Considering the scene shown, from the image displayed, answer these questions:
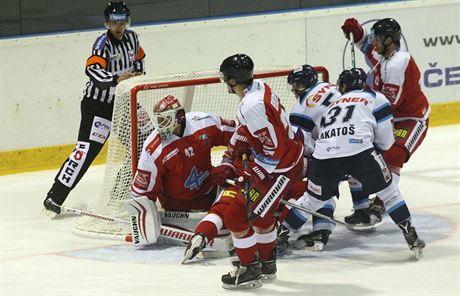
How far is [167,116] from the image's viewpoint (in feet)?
18.0

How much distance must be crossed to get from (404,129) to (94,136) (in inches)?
70.3

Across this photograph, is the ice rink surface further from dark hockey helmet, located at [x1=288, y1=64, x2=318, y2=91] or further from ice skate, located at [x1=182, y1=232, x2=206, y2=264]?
dark hockey helmet, located at [x1=288, y1=64, x2=318, y2=91]

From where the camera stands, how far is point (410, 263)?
529 cm

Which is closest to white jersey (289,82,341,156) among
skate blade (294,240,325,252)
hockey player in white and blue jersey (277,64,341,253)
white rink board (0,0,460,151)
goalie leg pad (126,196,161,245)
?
hockey player in white and blue jersey (277,64,341,253)

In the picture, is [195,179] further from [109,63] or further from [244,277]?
[109,63]

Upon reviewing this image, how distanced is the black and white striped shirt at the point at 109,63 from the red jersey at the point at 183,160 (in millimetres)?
924

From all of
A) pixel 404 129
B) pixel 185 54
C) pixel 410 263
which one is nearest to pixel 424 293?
pixel 410 263

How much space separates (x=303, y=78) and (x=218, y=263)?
99 centimetres

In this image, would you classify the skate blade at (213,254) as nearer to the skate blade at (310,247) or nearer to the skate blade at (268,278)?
the skate blade at (310,247)

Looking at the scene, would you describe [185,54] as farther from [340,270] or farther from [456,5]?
[340,270]

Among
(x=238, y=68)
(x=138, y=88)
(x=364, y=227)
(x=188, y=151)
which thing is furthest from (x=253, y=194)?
(x=138, y=88)

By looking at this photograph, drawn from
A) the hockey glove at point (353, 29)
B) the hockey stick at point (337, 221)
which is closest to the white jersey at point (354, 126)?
Result: the hockey stick at point (337, 221)

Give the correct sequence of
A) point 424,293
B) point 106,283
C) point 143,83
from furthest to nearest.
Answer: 1. point 143,83
2. point 106,283
3. point 424,293

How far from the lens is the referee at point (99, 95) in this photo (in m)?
6.54
